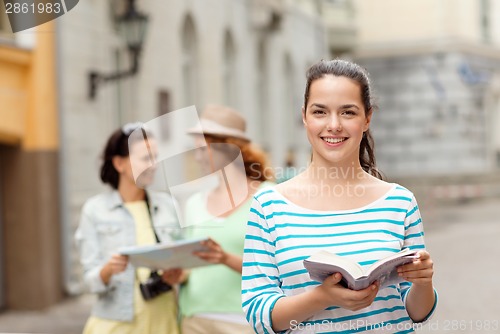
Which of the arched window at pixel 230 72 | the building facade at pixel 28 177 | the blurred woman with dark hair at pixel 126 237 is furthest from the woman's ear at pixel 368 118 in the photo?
the arched window at pixel 230 72

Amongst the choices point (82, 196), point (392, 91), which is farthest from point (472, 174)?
point (82, 196)

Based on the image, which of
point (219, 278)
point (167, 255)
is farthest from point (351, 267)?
point (219, 278)

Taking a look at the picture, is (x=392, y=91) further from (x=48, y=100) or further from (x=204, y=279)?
(x=204, y=279)

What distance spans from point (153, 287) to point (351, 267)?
6.98ft

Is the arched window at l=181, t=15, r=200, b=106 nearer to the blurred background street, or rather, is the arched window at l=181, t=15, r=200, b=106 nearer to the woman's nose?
the blurred background street

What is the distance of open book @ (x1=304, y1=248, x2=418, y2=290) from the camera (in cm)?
232

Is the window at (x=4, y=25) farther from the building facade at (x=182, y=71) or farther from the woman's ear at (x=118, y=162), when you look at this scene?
the woman's ear at (x=118, y=162)

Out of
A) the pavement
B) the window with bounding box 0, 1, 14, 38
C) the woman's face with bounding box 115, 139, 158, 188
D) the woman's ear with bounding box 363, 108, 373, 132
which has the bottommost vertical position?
the pavement

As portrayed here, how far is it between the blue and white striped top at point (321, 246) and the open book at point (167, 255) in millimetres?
1198

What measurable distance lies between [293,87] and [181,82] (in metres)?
6.97

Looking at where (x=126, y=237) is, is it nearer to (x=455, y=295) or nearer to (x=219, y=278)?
(x=219, y=278)

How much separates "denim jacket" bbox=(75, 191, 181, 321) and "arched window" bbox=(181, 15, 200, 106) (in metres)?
10.2

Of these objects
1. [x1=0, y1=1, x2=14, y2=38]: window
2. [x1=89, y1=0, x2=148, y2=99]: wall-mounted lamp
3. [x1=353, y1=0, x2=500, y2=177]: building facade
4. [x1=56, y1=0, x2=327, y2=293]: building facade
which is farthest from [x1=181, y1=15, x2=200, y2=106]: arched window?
[x1=353, y1=0, x2=500, y2=177]: building facade

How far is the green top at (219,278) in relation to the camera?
4059 millimetres
